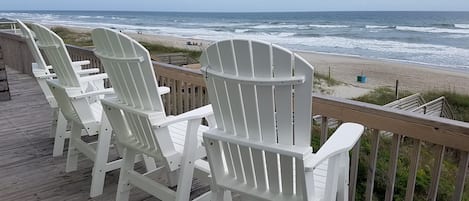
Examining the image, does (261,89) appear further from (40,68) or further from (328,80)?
(328,80)

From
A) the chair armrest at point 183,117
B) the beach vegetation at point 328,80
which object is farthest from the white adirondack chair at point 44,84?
the beach vegetation at point 328,80

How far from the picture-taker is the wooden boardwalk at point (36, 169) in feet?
8.36

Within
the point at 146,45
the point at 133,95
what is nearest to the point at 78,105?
the point at 133,95

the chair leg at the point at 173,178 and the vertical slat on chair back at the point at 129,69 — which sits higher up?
the vertical slat on chair back at the point at 129,69

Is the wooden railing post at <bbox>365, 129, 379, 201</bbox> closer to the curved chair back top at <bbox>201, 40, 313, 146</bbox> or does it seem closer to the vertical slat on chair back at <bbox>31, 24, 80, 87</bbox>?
the curved chair back top at <bbox>201, 40, 313, 146</bbox>

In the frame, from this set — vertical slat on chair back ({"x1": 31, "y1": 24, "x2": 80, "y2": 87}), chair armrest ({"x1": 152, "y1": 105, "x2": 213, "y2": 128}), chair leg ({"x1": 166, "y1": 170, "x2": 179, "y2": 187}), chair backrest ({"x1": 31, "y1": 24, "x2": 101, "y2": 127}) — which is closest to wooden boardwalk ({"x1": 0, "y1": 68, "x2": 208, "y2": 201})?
chair leg ({"x1": 166, "y1": 170, "x2": 179, "y2": 187})

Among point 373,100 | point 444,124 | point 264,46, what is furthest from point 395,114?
point 373,100

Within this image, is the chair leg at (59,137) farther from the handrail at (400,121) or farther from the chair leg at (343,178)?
the chair leg at (343,178)

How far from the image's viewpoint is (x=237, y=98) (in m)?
1.44

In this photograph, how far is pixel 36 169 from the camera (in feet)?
9.57

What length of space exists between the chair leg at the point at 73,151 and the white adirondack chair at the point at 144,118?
762 mm

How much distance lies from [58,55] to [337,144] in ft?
6.61

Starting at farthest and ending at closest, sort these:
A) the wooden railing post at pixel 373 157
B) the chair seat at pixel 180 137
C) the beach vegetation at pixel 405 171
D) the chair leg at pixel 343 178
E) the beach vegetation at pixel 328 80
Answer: the beach vegetation at pixel 328 80
the beach vegetation at pixel 405 171
the chair seat at pixel 180 137
the wooden railing post at pixel 373 157
the chair leg at pixel 343 178

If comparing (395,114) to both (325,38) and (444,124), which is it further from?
(325,38)
